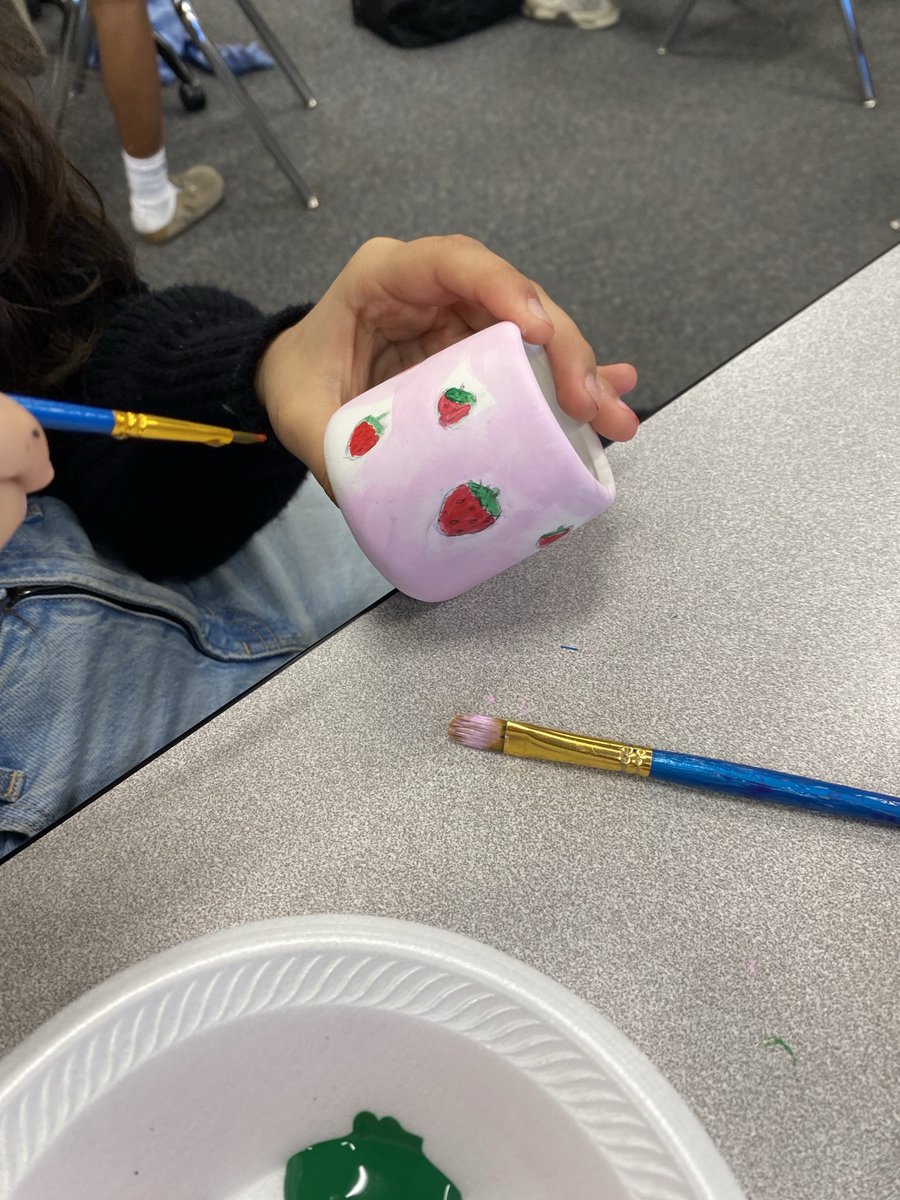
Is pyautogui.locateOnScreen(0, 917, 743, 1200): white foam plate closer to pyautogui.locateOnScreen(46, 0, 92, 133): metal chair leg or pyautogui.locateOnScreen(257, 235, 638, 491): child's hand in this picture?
pyautogui.locateOnScreen(257, 235, 638, 491): child's hand

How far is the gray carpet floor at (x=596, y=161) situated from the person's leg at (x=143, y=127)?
0.12 ft

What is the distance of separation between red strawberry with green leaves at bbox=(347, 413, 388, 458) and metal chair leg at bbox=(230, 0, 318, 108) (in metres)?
1.24

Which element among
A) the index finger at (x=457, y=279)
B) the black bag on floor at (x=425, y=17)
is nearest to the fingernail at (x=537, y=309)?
the index finger at (x=457, y=279)

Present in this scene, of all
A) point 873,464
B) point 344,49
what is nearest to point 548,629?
point 873,464

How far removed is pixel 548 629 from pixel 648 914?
134 millimetres

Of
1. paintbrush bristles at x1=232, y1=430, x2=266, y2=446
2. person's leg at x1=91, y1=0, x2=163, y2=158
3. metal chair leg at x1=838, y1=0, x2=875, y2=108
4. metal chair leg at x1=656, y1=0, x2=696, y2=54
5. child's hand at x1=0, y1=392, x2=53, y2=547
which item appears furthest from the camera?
metal chair leg at x1=656, y1=0, x2=696, y2=54

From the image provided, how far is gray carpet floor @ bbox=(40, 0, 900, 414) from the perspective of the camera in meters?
1.28

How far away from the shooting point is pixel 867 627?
413 millimetres

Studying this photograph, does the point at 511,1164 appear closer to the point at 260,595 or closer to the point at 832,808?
the point at 832,808

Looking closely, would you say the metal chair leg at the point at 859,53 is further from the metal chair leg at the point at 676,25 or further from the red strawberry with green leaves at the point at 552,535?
the red strawberry with green leaves at the point at 552,535

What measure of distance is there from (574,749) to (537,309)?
18cm

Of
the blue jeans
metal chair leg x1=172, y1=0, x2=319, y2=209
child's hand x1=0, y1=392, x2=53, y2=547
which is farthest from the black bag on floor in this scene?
child's hand x1=0, y1=392, x2=53, y2=547

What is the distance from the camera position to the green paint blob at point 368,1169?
35 cm

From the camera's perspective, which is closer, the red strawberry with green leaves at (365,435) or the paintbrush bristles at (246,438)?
the red strawberry with green leaves at (365,435)
